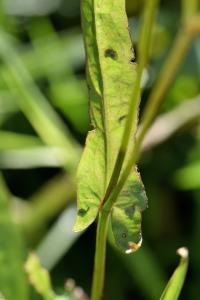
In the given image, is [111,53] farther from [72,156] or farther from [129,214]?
[72,156]

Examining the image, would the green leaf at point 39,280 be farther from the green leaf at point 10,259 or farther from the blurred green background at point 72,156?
the blurred green background at point 72,156

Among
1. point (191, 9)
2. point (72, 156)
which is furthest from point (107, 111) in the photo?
point (72, 156)

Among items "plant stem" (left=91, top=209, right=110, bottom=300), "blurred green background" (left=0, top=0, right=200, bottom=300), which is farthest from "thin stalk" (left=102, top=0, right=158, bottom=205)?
"blurred green background" (left=0, top=0, right=200, bottom=300)

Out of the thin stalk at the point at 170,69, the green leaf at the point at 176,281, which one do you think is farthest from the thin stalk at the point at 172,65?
the green leaf at the point at 176,281

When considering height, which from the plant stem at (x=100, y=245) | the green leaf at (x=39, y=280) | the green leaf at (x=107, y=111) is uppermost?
the green leaf at (x=107, y=111)

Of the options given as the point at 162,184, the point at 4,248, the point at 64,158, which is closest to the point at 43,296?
the point at 4,248

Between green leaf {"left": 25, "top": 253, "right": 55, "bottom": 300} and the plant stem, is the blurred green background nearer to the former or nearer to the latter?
green leaf {"left": 25, "top": 253, "right": 55, "bottom": 300}
